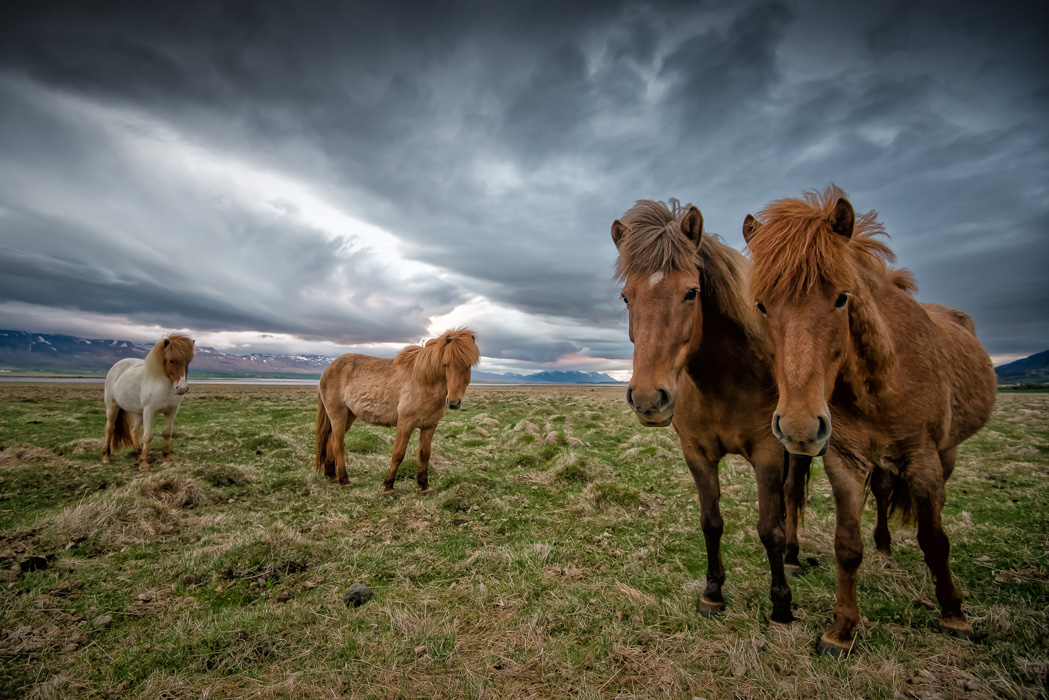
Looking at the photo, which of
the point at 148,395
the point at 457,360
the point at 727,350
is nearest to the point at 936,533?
the point at 727,350

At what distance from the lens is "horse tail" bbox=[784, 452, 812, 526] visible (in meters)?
4.44

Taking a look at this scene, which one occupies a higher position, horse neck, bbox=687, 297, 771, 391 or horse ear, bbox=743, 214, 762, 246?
horse ear, bbox=743, 214, 762, 246

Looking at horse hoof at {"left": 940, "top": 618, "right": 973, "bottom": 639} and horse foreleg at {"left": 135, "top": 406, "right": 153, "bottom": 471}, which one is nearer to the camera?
horse hoof at {"left": 940, "top": 618, "right": 973, "bottom": 639}

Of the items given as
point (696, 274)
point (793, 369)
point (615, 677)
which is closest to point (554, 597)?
point (615, 677)

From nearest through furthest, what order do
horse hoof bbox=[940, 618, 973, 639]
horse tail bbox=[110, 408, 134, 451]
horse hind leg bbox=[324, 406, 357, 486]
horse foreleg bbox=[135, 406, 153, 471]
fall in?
horse hoof bbox=[940, 618, 973, 639], horse hind leg bbox=[324, 406, 357, 486], horse foreleg bbox=[135, 406, 153, 471], horse tail bbox=[110, 408, 134, 451]

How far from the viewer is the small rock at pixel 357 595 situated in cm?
359

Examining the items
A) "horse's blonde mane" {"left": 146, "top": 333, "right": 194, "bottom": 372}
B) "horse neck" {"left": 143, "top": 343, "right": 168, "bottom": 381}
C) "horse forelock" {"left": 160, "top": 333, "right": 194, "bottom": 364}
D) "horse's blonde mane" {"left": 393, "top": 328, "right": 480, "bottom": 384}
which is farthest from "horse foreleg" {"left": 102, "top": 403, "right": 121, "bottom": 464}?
"horse's blonde mane" {"left": 393, "top": 328, "right": 480, "bottom": 384}

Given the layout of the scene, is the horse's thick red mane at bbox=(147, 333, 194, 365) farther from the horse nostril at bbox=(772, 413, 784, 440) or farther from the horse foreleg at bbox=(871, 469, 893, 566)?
Result: the horse foreleg at bbox=(871, 469, 893, 566)

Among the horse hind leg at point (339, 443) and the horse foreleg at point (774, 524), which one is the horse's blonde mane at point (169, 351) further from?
the horse foreleg at point (774, 524)

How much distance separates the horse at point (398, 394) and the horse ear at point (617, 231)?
4.53m

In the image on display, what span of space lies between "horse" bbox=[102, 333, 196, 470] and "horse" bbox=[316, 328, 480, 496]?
3087 mm

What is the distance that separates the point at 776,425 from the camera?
8.25 ft

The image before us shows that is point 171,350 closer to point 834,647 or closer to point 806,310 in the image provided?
point 806,310

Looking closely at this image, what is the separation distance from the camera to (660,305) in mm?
2926
